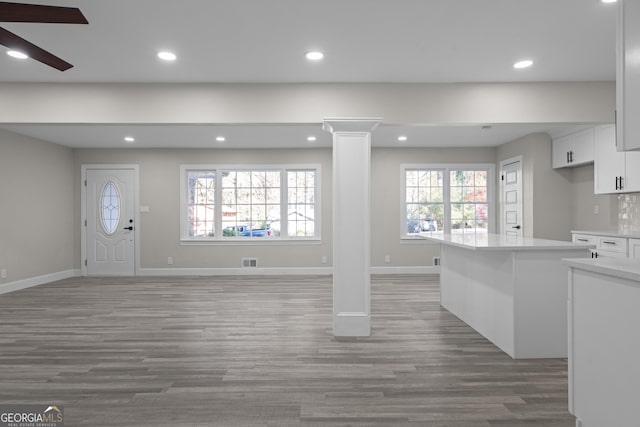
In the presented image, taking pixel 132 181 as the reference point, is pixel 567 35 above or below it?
above

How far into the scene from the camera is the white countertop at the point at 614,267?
146 cm

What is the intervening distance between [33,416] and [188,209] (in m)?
5.41

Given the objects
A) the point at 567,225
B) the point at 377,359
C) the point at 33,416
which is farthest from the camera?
the point at 567,225

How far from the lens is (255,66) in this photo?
11.1 ft

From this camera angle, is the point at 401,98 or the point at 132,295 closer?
the point at 401,98

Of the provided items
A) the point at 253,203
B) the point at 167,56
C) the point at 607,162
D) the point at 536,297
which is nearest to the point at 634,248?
the point at 607,162

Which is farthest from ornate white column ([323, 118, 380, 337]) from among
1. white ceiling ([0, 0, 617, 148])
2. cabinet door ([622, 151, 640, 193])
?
cabinet door ([622, 151, 640, 193])

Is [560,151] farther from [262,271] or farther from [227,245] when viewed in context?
[227,245]

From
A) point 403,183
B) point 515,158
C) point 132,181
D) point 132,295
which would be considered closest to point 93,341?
point 132,295

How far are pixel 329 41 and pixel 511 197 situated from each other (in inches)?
207

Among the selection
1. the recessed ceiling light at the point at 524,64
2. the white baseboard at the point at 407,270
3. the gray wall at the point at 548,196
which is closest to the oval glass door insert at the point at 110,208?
the white baseboard at the point at 407,270

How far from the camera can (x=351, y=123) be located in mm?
3678

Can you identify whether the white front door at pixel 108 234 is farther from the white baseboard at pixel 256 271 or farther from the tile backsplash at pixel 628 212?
the tile backsplash at pixel 628 212

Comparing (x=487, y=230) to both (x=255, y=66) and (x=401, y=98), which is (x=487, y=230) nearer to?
(x=401, y=98)
